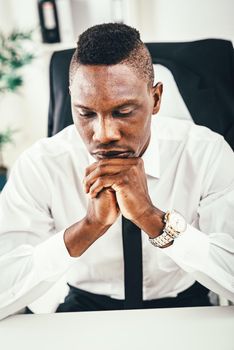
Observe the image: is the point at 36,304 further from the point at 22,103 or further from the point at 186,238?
the point at 22,103

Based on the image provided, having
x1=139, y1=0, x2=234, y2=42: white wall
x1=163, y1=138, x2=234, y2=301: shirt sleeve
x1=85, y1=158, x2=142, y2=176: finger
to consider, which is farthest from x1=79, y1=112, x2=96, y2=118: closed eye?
x1=139, y1=0, x2=234, y2=42: white wall

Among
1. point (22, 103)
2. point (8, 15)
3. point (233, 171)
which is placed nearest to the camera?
point (233, 171)

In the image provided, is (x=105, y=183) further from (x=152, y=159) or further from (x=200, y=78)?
(x=200, y=78)

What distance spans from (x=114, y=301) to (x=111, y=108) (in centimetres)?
60

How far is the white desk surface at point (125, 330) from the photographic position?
0.66 meters

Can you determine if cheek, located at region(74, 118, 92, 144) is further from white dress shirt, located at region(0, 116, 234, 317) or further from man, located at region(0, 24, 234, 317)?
white dress shirt, located at region(0, 116, 234, 317)

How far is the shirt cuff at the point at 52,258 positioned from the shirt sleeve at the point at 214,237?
231mm

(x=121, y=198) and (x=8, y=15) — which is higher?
(x=8, y=15)

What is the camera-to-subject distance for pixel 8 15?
8.89 ft

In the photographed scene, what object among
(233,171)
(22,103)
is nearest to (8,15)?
(22,103)

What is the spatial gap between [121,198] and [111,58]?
11.6 inches

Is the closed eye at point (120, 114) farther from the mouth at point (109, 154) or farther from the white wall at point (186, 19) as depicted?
the white wall at point (186, 19)

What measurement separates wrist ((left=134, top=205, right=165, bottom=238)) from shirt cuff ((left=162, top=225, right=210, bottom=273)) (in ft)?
0.16

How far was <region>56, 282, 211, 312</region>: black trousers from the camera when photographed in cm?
105
